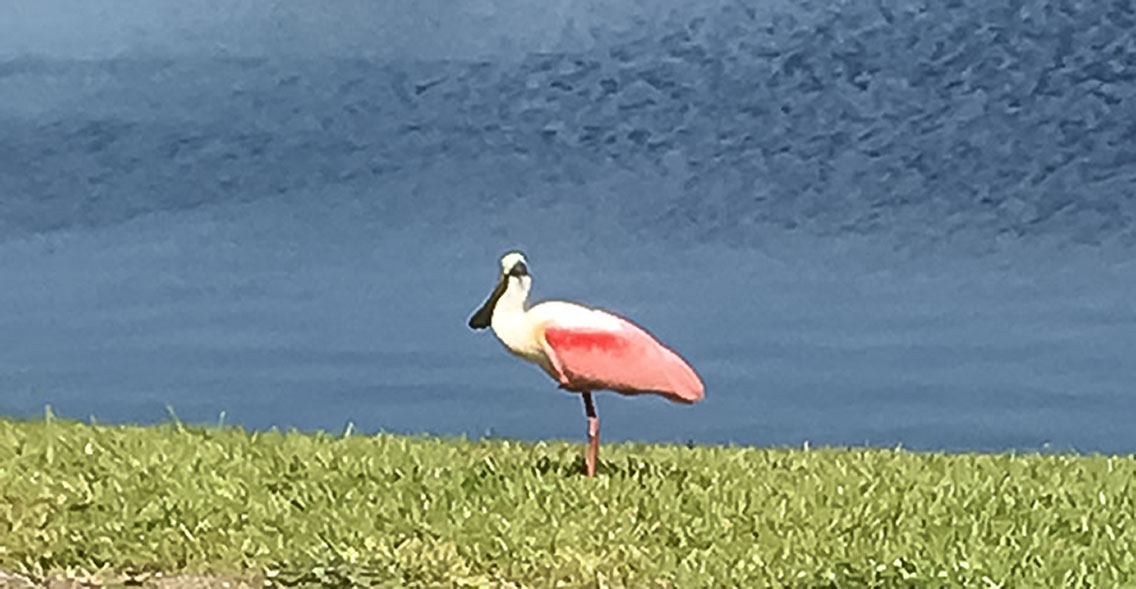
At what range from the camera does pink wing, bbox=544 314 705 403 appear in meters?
11.4

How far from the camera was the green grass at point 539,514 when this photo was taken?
991cm

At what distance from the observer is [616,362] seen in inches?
450

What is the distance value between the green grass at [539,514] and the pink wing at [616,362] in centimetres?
68

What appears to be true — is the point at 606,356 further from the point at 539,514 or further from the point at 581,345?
the point at 539,514

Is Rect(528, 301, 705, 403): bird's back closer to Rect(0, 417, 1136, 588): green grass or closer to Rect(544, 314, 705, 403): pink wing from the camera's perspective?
Rect(544, 314, 705, 403): pink wing

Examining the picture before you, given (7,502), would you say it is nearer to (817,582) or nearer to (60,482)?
(60,482)

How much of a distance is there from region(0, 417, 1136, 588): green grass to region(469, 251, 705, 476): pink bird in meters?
0.71

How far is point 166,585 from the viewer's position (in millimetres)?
9570

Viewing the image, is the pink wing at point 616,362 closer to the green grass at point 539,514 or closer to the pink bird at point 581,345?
the pink bird at point 581,345

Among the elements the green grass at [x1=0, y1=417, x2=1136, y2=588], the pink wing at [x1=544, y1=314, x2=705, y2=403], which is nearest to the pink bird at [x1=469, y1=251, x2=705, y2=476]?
the pink wing at [x1=544, y1=314, x2=705, y2=403]

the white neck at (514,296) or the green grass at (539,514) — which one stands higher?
the white neck at (514,296)

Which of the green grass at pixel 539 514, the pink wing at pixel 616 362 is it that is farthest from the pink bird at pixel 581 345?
the green grass at pixel 539 514

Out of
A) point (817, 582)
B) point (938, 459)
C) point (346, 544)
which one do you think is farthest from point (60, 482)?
point (938, 459)

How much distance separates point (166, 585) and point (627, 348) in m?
3.20
